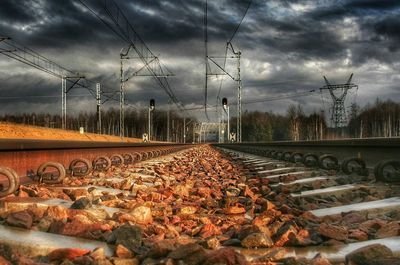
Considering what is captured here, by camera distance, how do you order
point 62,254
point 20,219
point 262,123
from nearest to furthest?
point 62,254 < point 20,219 < point 262,123

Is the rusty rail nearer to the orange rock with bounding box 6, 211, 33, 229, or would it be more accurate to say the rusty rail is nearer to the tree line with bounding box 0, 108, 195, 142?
the orange rock with bounding box 6, 211, 33, 229

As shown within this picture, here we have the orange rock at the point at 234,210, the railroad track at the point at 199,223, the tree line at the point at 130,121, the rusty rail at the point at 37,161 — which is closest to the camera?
the railroad track at the point at 199,223

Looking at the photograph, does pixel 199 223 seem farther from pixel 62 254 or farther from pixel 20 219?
pixel 62 254

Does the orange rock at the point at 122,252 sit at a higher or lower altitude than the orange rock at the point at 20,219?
lower

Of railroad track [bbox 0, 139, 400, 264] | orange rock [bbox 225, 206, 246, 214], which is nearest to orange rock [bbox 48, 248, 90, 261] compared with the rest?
railroad track [bbox 0, 139, 400, 264]

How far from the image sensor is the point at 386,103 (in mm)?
124562

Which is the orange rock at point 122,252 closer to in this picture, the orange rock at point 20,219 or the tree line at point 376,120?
the orange rock at point 20,219

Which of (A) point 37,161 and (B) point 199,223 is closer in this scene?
(B) point 199,223

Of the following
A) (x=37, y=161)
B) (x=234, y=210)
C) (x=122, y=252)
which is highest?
(x=37, y=161)

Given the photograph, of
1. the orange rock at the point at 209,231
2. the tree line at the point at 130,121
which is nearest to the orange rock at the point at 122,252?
the orange rock at the point at 209,231

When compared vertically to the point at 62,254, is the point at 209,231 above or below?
below

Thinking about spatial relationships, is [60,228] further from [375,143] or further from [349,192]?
A: [375,143]

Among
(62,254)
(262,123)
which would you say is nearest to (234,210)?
(62,254)

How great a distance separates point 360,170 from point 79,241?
4.90 m
